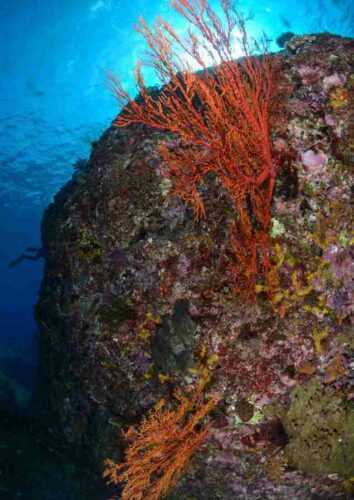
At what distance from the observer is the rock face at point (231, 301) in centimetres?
366

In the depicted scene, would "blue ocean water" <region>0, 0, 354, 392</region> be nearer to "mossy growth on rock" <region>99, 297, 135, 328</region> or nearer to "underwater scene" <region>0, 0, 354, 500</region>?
"underwater scene" <region>0, 0, 354, 500</region>

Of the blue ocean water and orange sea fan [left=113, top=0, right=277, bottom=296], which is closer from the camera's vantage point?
orange sea fan [left=113, top=0, right=277, bottom=296]

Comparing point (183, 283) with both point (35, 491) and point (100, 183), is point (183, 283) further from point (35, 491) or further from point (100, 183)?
point (35, 491)

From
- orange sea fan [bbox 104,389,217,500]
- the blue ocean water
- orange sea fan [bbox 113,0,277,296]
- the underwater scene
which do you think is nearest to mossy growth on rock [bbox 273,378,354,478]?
the underwater scene

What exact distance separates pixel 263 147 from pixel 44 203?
1636 inches

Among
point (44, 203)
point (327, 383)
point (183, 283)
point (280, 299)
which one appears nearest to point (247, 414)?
point (327, 383)

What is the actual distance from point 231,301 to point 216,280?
284 millimetres

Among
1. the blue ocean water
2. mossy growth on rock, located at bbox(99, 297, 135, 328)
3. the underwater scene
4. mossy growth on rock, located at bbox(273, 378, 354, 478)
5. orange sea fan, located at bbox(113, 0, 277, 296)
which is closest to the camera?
orange sea fan, located at bbox(113, 0, 277, 296)

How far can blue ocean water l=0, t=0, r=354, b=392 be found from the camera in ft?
54.8

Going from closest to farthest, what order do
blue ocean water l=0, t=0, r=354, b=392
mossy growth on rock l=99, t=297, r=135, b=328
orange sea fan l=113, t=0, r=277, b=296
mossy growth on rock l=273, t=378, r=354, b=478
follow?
orange sea fan l=113, t=0, r=277, b=296 < mossy growth on rock l=273, t=378, r=354, b=478 < mossy growth on rock l=99, t=297, r=135, b=328 < blue ocean water l=0, t=0, r=354, b=392

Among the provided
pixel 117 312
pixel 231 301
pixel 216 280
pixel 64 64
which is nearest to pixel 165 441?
pixel 117 312

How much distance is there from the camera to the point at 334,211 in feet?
12.0

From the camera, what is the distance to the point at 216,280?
12.5 feet

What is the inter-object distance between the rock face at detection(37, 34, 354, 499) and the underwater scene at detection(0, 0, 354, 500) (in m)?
0.02
